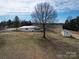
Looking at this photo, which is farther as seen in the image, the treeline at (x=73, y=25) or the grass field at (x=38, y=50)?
the treeline at (x=73, y=25)

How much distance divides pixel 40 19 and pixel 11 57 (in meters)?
11.1

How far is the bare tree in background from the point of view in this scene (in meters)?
19.6

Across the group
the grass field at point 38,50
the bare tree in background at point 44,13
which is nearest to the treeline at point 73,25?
the bare tree in background at point 44,13

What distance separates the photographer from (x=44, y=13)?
20.1 metres

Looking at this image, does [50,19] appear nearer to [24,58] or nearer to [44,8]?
[44,8]

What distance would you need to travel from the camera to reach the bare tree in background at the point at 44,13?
1961 centimetres

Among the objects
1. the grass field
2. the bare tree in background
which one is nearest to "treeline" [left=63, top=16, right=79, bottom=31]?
the bare tree in background

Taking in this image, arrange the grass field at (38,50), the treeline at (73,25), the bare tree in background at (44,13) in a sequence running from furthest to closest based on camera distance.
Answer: the treeline at (73,25)
the bare tree in background at (44,13)
the grass field at (38,50)

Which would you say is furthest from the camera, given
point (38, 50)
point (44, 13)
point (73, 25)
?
point (73, 25)

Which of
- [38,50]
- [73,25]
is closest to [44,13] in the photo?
[38,50]

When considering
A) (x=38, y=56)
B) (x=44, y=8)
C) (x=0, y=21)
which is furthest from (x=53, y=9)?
(x=38, y=56)

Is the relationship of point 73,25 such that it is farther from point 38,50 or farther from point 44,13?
point 38,50

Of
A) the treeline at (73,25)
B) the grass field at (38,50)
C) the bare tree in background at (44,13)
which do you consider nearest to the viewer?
the grass field at (38,50)

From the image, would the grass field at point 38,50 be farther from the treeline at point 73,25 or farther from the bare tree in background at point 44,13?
the treeline at point 73,25
